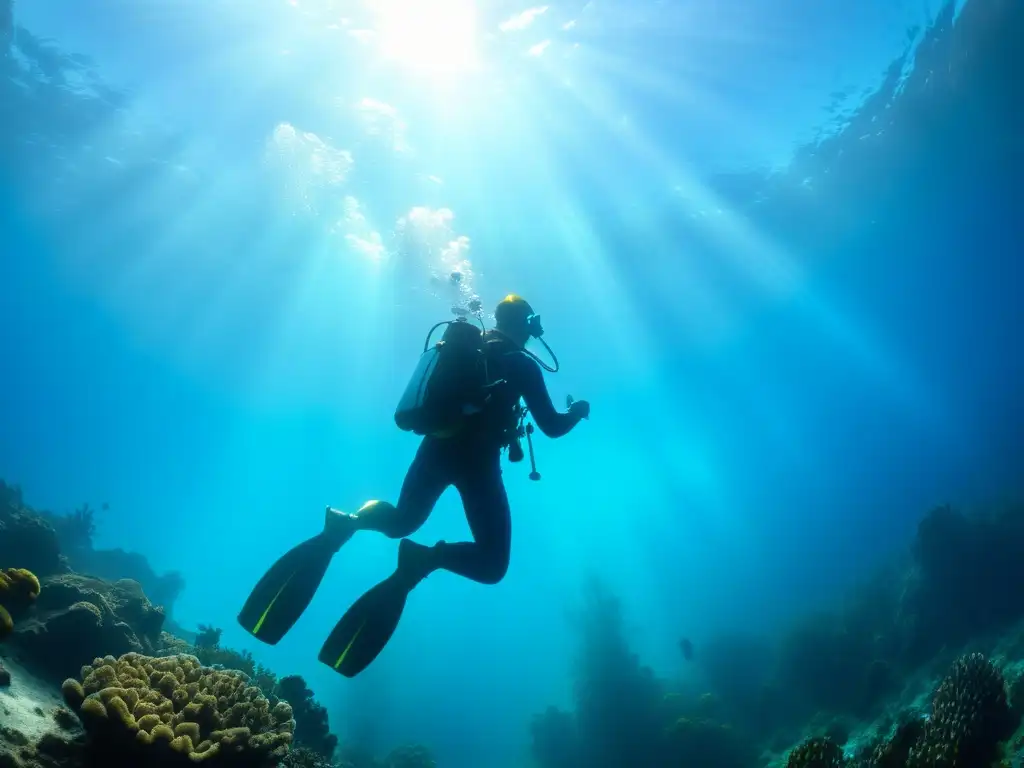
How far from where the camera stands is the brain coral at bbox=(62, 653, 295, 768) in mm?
3191

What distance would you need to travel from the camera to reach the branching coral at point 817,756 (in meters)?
4.31

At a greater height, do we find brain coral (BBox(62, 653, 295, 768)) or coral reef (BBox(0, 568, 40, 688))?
coral reef (BBox(0, 568, 40, 688))

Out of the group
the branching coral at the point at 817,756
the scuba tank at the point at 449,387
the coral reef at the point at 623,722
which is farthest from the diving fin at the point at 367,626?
the coral reef at the point at 623,722

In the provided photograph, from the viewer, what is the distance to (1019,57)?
22.9 m

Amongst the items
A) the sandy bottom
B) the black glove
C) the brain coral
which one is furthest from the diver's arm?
the sandy bottom

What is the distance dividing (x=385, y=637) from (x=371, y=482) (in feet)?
266

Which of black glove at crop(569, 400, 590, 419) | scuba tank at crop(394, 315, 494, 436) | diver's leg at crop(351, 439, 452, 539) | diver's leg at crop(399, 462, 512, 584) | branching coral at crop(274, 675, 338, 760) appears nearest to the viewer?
diver's leg at crop(399, 462, 512, 584)

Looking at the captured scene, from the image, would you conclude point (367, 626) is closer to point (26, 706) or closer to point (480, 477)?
point (480, 477)

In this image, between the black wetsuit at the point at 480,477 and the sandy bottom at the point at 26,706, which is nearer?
the sandy bottom at the point at 26,706

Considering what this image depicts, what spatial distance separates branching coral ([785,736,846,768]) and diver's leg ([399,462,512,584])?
114 inches

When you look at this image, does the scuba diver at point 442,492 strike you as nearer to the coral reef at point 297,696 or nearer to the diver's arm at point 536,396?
the diver's arm at point 536,396

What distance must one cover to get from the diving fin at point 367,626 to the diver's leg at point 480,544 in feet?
0.48

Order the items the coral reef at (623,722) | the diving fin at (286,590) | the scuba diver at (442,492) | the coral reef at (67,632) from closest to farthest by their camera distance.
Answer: the scuba diver at (442,492), the diving fin at (286,590), the coral reef at (67,632), the coral reef at (623,722)

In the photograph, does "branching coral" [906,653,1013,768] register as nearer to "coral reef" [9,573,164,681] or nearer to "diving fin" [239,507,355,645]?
"diving fin" [239,507,355,645]
